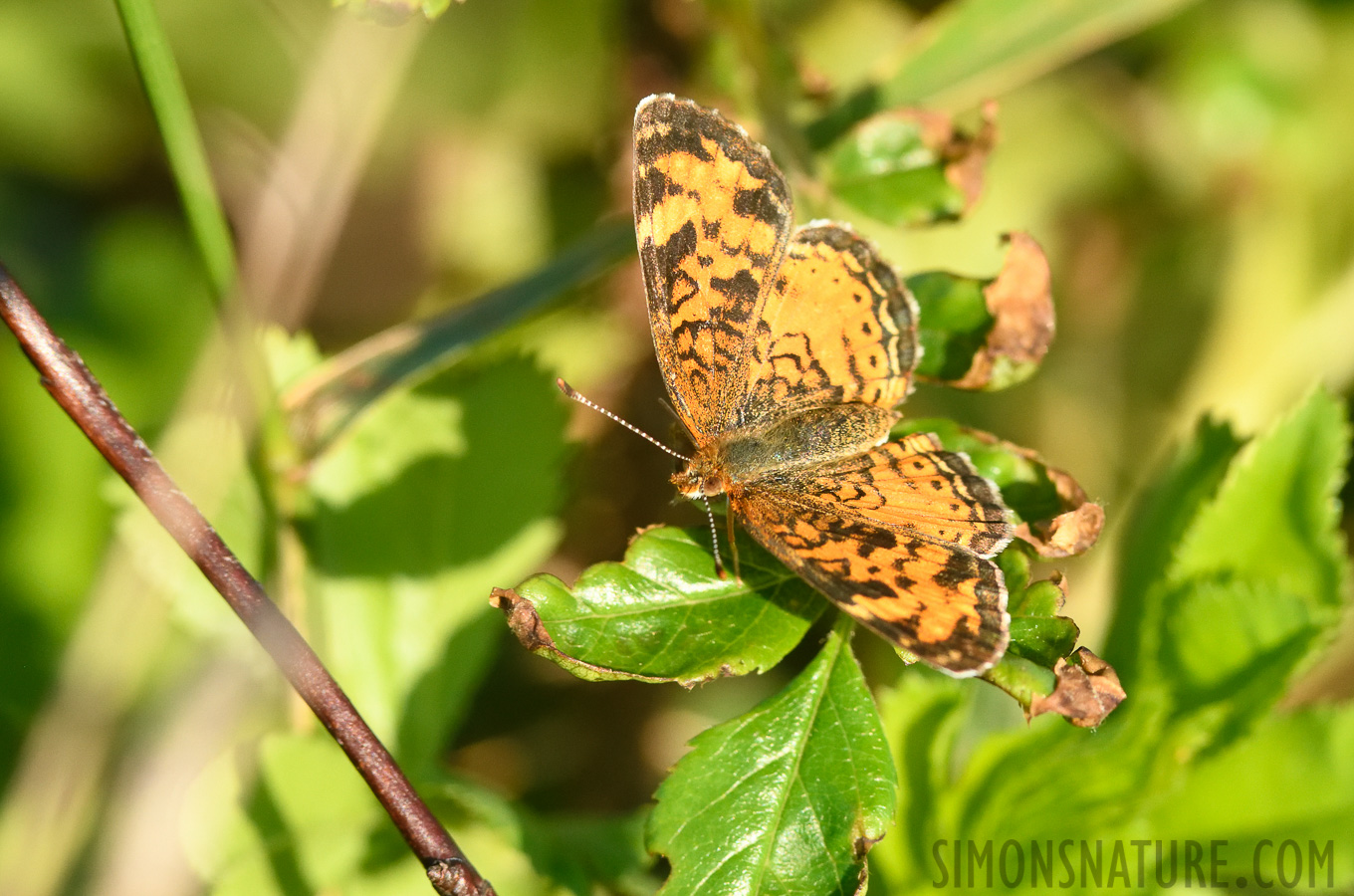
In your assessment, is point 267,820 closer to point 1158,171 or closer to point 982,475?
point 982,475

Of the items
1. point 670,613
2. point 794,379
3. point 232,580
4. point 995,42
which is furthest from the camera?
point 995,42

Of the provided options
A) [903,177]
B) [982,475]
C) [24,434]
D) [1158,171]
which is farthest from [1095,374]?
[24,434]

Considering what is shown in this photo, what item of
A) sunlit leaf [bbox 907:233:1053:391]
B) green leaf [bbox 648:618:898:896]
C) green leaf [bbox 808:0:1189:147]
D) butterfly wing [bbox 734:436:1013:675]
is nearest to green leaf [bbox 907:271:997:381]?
sunlit leaf [bbox 907:233:1053:391]

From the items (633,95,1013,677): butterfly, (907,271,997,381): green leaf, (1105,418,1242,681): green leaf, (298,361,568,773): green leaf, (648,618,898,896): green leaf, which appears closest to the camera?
(648,618,898,896): green leaf

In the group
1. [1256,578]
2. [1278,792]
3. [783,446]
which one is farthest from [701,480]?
[1278,792]

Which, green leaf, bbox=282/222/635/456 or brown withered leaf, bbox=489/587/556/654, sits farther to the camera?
green leaf, bbox=282/222/635/456

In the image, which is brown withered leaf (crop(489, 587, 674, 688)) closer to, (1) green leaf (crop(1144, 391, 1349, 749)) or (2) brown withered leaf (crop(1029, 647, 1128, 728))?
(2) brown withered leaf (crop(1029, 647, 1128, 728))

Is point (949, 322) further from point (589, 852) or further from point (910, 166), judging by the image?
point (589, 852)
